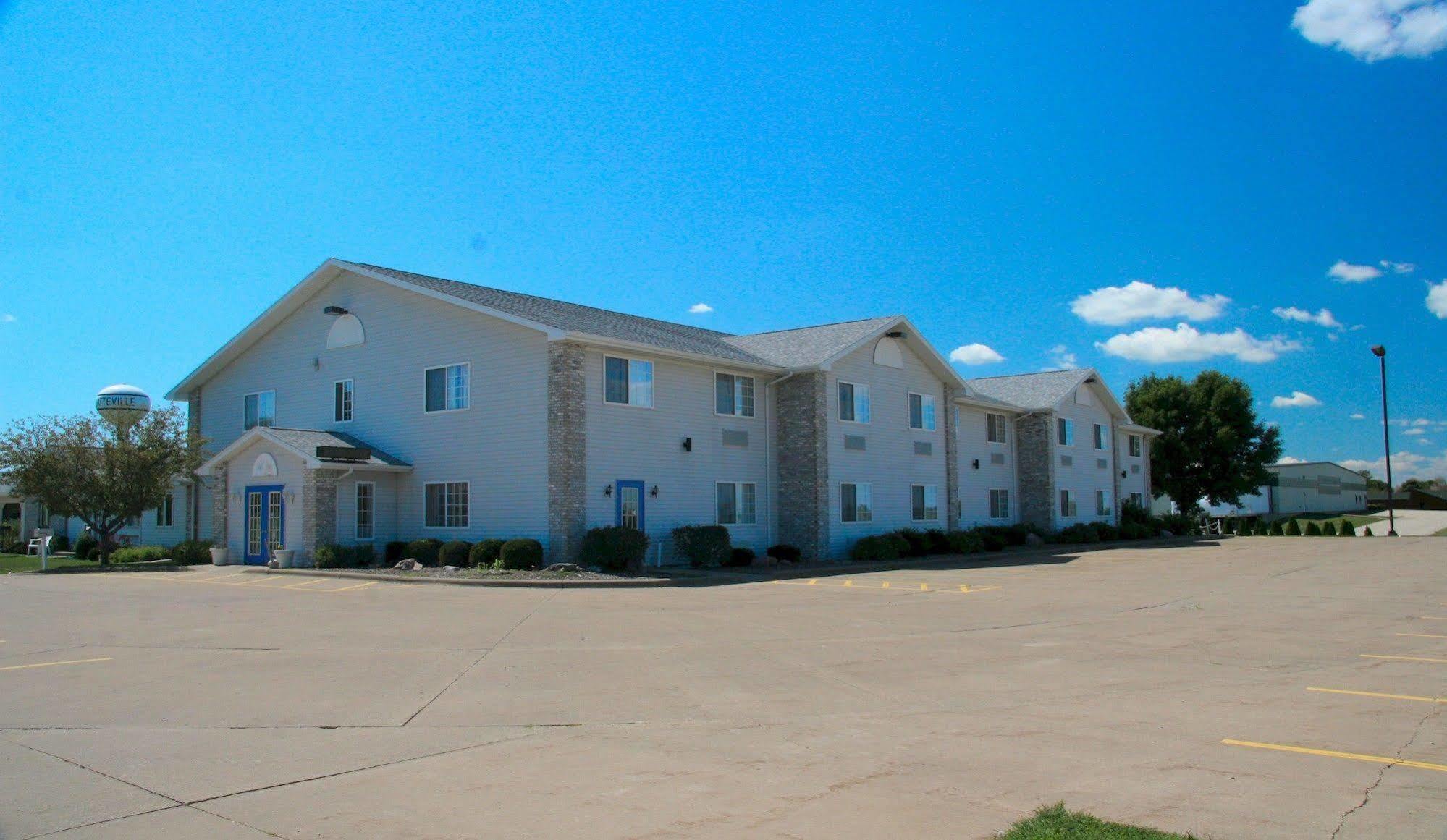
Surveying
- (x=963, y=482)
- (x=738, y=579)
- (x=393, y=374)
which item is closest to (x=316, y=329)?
(x=393, y=374)

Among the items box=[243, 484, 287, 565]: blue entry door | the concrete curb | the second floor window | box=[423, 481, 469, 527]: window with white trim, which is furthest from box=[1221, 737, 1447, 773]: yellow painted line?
the second floor window

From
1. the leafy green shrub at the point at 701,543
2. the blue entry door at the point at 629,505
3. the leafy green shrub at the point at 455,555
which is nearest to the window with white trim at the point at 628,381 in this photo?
the blue entry door at the point at 629,505

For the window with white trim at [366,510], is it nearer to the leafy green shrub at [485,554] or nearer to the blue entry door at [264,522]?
the blue entry door at [264,522]

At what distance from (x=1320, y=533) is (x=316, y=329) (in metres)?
44.0

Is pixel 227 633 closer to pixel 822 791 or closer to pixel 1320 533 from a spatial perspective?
pixel 822 791

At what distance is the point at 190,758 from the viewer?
23.0ft

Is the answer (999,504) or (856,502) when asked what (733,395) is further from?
(999,504)

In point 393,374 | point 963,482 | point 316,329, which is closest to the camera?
point 393,374

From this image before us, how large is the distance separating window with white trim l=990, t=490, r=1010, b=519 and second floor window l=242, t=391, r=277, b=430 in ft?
85.4

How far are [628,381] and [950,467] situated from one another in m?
14.7

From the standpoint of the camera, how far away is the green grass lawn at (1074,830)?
4.93 m

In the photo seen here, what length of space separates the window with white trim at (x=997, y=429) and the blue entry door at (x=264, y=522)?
84.4 ft

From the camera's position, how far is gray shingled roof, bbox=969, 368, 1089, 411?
42.7 metres

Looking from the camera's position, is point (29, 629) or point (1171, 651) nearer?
point (1171, 651)
